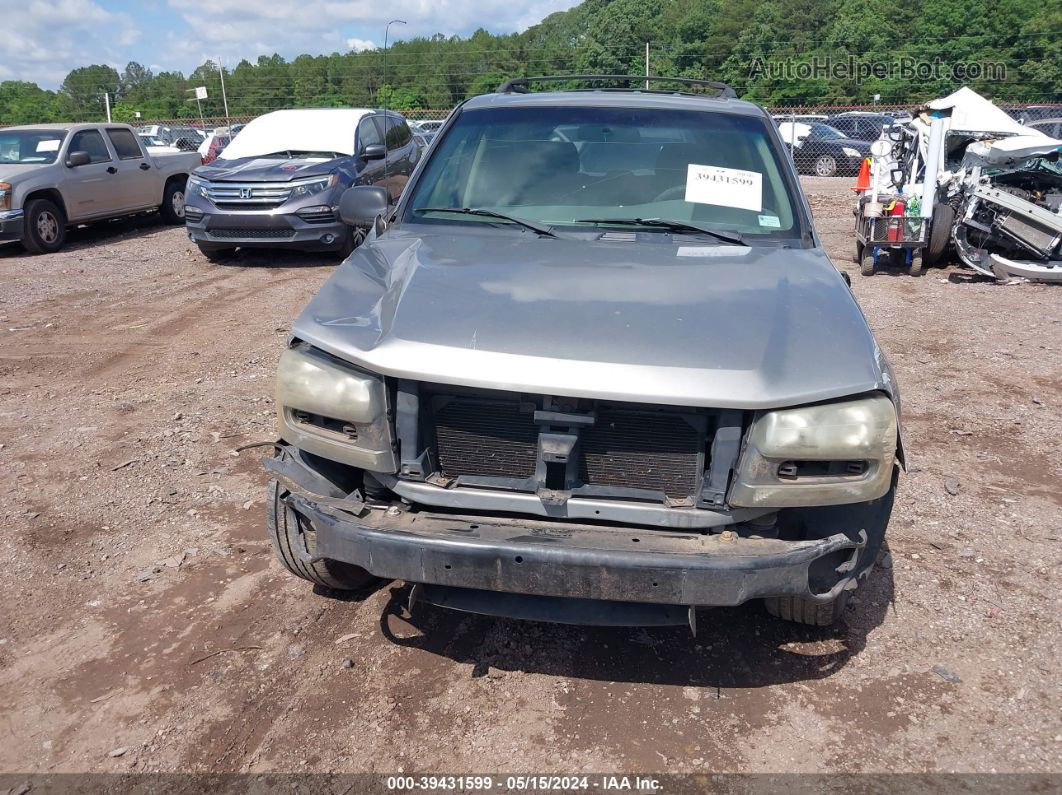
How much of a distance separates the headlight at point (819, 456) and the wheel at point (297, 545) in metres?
1.43

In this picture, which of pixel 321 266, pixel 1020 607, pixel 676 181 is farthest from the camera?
pixel 321 266

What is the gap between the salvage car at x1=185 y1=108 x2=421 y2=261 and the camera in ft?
31.5

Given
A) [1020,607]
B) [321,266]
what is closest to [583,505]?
[1020,607]

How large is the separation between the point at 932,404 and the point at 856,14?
49596mm

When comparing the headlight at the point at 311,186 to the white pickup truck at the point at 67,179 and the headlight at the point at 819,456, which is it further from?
the headlight at the point at 819,456

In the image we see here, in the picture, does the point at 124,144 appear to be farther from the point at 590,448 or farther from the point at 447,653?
the point at 590,448

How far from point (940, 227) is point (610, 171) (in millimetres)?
7578

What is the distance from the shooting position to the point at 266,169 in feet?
32.1

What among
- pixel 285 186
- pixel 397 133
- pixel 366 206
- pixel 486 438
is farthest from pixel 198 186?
pixel 486 438

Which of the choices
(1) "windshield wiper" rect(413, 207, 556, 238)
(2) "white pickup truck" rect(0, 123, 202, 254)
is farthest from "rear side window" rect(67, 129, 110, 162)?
(1) "windshield wiper" rect(413, 207, 556, 238)

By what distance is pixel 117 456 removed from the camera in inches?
188

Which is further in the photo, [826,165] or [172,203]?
[826,165]

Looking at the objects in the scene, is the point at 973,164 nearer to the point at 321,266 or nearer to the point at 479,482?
the point at 321,266

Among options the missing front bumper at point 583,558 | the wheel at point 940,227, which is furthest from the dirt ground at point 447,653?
the wheel at point 940,227
